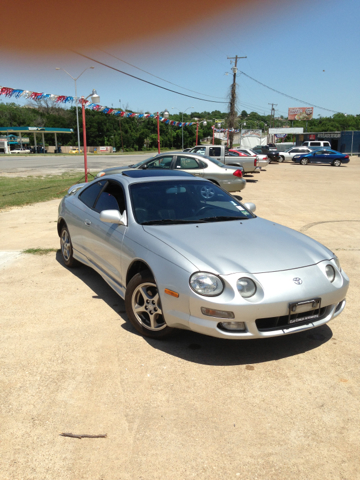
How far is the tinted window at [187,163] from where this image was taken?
44.5 ft

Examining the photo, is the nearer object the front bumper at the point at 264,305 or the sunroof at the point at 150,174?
the front bumper at the point at 264,305

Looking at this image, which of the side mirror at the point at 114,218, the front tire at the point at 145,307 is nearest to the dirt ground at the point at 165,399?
the front tire at the point at 145,307

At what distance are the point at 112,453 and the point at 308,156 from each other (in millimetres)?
38321

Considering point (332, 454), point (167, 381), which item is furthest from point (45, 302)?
point (332, 454)

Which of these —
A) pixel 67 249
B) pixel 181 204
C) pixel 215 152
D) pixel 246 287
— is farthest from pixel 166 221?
pixel 215 152

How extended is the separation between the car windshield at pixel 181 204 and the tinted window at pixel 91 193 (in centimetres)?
75

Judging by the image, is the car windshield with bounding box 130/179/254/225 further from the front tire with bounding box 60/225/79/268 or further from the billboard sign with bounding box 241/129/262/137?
the billboard sign with bounding box 241/129/262/137

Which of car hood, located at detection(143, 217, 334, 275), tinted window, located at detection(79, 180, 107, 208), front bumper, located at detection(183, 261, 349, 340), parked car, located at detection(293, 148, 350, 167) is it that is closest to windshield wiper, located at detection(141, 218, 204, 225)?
car hood, located at detection(143, 217, 334, 275)

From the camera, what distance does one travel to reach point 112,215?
4359 millimetres

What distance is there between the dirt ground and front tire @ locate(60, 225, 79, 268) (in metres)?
0.99

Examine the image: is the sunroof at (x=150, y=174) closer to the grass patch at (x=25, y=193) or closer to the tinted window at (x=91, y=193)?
the tinted window at (x=91, y=193)

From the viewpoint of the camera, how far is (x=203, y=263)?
3.48 meters

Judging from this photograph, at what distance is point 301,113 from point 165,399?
10549 cm

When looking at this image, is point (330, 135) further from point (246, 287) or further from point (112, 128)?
point (246, 287)
